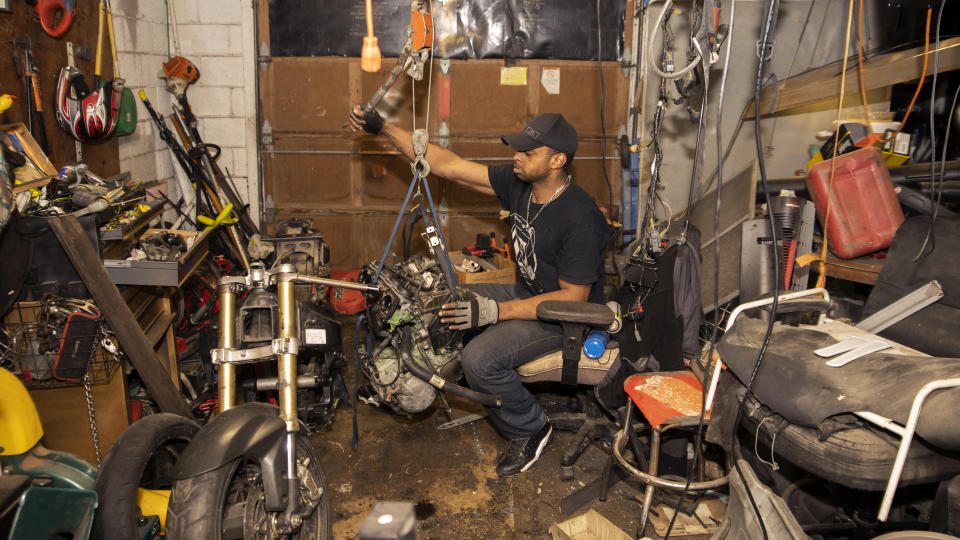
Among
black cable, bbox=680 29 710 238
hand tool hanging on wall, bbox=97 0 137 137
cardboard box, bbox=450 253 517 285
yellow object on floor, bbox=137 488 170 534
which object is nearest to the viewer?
yellow object on floor, bbox=137 488 170 534

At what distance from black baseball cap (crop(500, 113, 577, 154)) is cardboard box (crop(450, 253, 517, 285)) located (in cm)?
130

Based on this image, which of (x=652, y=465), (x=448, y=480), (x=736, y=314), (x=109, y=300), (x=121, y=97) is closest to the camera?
(x=736, y=314)

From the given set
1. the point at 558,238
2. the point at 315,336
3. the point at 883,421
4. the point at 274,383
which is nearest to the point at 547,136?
the point at 558,238

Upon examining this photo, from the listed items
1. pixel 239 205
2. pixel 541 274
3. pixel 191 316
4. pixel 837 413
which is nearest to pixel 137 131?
pixel 239 205

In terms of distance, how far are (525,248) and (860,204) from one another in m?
1.67

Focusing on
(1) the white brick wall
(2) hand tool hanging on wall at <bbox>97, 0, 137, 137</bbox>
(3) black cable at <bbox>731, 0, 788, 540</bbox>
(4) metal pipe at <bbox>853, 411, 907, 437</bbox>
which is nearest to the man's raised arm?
(3) black cable at <bbox>731, 0, 788, 540</bbox>

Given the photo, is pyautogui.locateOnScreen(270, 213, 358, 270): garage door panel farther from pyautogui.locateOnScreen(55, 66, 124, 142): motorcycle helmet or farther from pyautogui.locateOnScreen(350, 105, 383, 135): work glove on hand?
pyautogui.locateOnScreen(350, 105, 383, 135): work glove on hand

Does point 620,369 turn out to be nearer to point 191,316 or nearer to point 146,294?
point 146,294

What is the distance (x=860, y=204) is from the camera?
288 cm

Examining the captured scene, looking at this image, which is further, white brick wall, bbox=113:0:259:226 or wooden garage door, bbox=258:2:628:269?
wooden garage door, bbox=258:2:628:269

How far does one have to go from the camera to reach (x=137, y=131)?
4.11 m

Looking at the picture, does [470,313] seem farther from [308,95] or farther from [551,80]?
[308,95]

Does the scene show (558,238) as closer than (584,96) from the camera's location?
Yes

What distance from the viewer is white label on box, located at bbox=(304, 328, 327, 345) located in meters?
2.53
